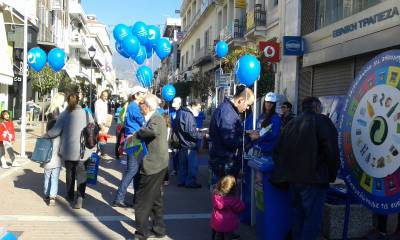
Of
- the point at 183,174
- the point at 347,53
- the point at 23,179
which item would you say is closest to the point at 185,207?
the point at 183,174

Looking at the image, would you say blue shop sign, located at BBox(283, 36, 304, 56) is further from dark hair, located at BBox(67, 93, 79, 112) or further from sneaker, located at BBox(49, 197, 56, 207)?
sneaker, located at BBox(49, 197, 56, 207)

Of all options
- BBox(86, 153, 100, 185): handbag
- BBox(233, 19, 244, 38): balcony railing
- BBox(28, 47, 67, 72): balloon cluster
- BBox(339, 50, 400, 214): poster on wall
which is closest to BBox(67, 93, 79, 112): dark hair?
BBox(86, 153, 100, 185): handbag

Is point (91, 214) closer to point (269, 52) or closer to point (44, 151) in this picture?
point (44, 151)

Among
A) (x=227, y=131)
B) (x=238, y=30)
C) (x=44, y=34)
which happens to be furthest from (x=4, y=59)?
(x=227, y=131)

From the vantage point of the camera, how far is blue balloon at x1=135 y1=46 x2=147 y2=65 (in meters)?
15.8

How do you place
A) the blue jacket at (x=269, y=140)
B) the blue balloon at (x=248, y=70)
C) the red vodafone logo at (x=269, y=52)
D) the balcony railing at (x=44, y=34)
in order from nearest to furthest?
the blue jacket at (x=269, y=140) < the blue balloon at (x=248, y=70) < the red vodafone logo at (x=269, y=52) < the balcony railing at (x=44, y=34)

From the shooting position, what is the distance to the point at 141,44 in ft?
53.3

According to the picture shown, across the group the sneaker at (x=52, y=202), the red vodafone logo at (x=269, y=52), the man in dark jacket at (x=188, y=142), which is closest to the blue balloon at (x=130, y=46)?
the red vodafone logo at (x=269, y=52)

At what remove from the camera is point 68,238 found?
5.60 meters

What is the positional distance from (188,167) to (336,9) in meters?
8.06

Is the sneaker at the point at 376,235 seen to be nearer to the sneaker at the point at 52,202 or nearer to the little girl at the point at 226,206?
the little girl at the point at 226,206

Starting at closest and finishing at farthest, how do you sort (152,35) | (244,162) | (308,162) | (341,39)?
(308,162) → (244,162) → (341,39) → (152,35)

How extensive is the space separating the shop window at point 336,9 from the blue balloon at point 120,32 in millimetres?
6643

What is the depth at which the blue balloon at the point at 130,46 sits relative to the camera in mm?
14578
